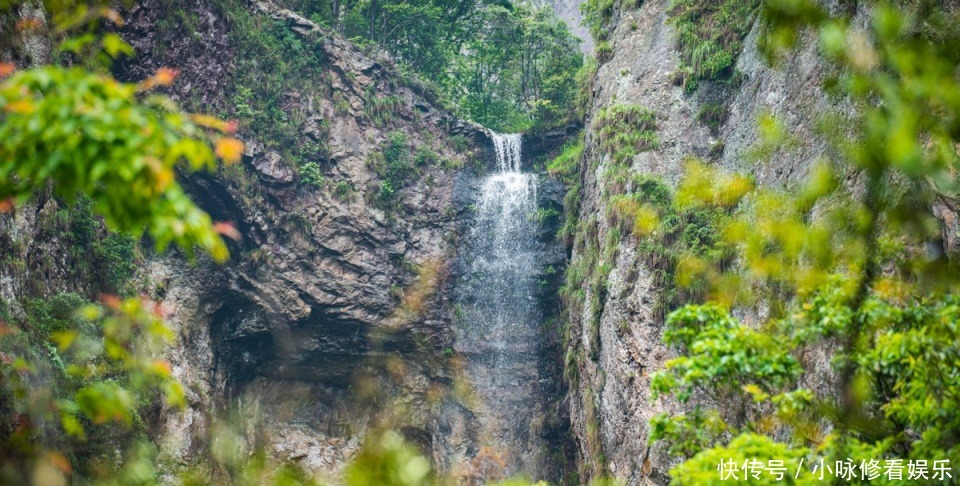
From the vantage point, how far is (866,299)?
187 inches

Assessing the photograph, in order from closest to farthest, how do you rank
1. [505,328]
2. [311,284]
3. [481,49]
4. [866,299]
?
[866,299] → [311,284] → [505,328] → [481,49]

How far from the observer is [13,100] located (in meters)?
2.52

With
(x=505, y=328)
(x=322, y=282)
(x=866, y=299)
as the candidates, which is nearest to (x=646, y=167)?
(x=505, y=328)

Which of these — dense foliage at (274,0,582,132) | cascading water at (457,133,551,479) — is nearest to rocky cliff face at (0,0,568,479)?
cascading water at (457,133,551,479)

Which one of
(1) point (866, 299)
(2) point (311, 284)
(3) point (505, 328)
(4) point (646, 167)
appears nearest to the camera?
(1) point (866, 299)

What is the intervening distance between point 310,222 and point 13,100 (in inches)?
560

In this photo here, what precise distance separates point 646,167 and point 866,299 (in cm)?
860

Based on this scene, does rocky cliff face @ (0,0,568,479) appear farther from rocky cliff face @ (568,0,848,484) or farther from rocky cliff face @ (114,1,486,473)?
rocky cliff face @ (568,0,848,484)

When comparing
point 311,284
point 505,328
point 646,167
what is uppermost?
point 646,167

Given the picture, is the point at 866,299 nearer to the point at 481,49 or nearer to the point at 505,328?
the point at 505,328

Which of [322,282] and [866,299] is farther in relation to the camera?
[322,282]

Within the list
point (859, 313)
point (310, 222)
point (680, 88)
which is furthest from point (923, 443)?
point (310, 222)

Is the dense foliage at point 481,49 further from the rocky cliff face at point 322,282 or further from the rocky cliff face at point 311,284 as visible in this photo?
the rocky cliff face at point 311,284

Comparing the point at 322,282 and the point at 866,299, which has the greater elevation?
the point at 866,299
